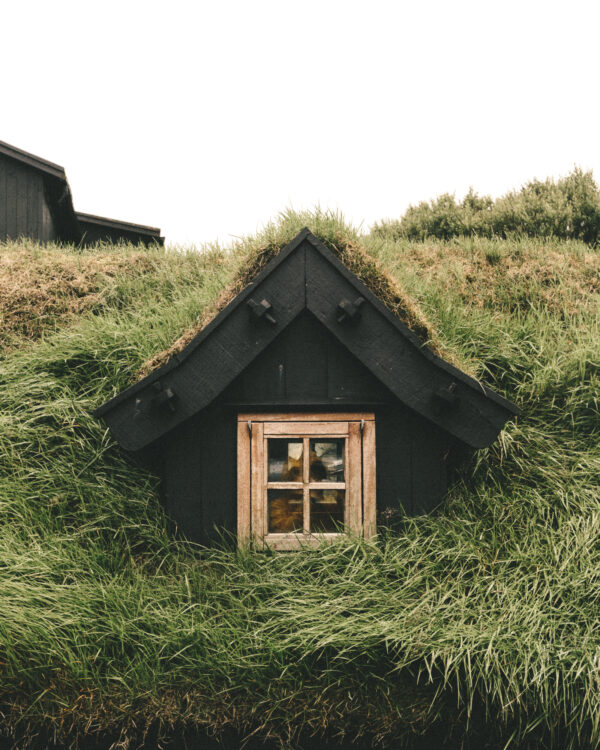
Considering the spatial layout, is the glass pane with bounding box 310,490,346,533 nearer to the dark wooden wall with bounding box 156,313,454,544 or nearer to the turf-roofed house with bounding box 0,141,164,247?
the dark wooden wall with bounding box 156,313,454,544

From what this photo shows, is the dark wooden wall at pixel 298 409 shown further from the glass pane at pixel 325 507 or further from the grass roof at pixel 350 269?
the grass roof at pixel 350 269

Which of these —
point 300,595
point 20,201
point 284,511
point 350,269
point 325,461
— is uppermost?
point 20,201

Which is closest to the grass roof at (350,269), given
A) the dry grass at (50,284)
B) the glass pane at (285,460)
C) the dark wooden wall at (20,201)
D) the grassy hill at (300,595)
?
the grassy hill at (300,595)

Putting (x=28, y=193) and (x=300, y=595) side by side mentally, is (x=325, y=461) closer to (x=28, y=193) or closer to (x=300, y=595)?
(x=300, y=595)

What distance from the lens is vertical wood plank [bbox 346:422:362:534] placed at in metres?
3.63

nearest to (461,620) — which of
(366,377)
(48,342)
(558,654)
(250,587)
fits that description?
(558,654)

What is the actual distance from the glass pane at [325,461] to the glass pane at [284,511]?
0.18 meters

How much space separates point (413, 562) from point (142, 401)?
197cm

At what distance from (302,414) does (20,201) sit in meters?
10.4

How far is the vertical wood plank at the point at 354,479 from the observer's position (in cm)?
363

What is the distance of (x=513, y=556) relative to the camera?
3482mm

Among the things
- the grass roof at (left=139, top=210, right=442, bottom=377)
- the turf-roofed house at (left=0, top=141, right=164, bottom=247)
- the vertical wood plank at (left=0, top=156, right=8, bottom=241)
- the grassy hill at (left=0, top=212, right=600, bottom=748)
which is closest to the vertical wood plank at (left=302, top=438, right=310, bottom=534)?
the grassy hill at (left=0, top=212, right=600, bottom=748)

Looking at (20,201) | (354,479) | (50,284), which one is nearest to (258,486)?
(354,479)

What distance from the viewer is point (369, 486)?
3.65 metres
